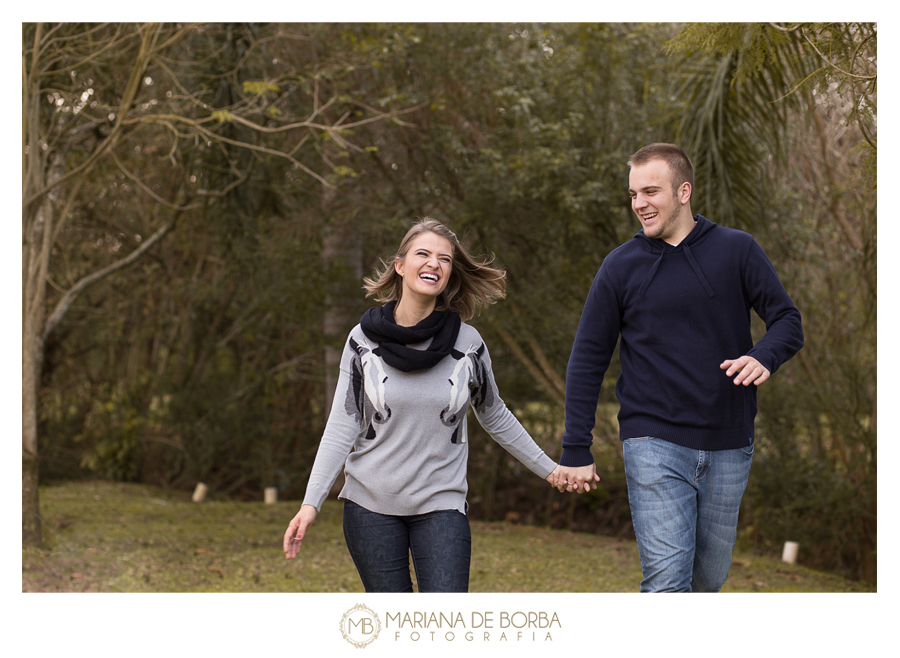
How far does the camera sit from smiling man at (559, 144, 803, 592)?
8.60 feet

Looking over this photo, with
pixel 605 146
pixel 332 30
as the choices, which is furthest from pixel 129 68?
pixel 605 146

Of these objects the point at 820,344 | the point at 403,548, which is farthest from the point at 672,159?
the point at 820,344

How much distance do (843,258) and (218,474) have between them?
678 centimetres

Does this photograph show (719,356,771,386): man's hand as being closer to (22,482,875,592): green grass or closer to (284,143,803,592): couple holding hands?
(284,143,803,592): couple holding hands

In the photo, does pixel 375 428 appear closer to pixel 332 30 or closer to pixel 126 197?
pixel 332 30

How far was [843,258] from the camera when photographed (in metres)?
7.44

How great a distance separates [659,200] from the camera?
8.96 feet

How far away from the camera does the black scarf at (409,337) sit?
102 inches

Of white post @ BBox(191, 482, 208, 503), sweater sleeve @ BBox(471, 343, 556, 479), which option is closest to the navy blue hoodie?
sweater sleeve @ BBox(471, 343, 556, 479)

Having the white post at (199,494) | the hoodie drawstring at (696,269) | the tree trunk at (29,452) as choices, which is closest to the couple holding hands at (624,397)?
the hoodie drawstring at (696,269)

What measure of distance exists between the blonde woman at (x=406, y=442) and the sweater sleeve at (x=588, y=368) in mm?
356
